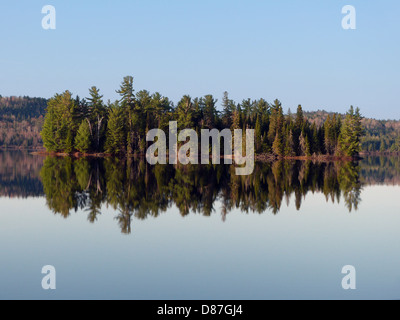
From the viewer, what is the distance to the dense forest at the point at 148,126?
102562mm

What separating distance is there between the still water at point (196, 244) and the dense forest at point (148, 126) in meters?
69.7

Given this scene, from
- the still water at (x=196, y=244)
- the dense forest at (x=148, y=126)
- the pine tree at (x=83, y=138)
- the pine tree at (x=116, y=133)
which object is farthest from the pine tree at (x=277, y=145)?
the still water at (x=196, y=244)

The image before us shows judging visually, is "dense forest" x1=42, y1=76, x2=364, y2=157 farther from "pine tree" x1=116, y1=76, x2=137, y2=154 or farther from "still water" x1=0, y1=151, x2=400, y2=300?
"still water" x1=0, y1=151, x2=400, y2=300

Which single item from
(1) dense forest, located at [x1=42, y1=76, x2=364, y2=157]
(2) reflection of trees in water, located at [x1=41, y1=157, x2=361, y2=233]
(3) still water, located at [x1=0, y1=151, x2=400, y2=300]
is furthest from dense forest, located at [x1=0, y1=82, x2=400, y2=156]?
(3) still water, located at [x1=0, y1=151, x2=400, y2=300]

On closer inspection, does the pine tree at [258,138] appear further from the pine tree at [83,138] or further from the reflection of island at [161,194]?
the reflection of island at [161,194]

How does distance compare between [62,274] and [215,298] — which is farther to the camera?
[62,274]

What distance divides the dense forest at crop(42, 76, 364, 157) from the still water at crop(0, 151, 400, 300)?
229 ft

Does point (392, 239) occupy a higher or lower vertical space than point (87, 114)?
lower

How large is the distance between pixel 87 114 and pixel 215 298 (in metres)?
99.3

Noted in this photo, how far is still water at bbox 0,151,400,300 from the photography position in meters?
13.4

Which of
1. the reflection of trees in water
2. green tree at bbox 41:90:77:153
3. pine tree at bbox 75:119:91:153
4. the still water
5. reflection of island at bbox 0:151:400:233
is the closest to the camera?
the still water
